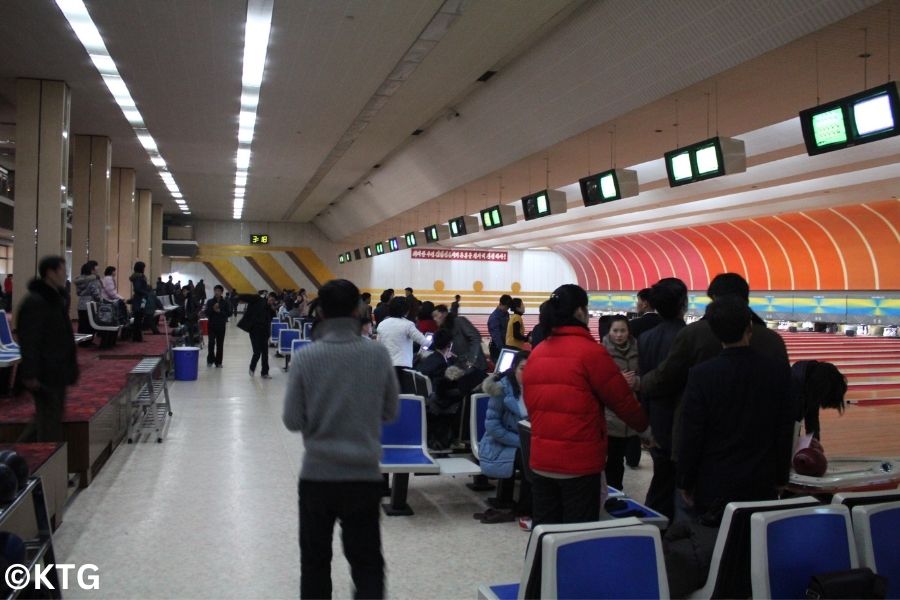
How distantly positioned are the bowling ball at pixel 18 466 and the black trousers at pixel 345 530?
6.43ft

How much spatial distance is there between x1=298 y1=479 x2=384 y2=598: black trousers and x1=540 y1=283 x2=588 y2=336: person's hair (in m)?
1.07

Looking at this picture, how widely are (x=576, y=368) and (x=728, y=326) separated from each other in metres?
0.65

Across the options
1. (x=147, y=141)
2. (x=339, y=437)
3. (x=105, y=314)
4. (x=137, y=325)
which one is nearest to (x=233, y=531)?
(x=339, y=437)

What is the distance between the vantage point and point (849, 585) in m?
2.43

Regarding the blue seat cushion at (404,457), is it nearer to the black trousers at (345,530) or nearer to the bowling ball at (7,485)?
the bowling ball at (7,485)

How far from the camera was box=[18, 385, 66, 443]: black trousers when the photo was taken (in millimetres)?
5191

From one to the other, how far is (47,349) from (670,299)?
4135mm

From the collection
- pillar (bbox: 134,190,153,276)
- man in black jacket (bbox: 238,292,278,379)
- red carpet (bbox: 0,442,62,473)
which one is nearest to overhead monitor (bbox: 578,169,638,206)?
man in black jacket (bbox: 238,292,278,379)

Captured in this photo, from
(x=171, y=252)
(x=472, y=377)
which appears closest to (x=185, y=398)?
(x=472, y=377)

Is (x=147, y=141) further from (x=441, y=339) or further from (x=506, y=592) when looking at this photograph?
(x=506, y=592)

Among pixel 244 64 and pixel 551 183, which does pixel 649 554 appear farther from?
pixel 551 183

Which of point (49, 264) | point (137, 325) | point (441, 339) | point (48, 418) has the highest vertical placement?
point (49, 264)

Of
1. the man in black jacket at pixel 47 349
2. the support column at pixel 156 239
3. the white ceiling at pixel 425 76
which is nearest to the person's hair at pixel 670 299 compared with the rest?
the white ceiling at pixel 425 76

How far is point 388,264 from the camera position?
3644 cm
